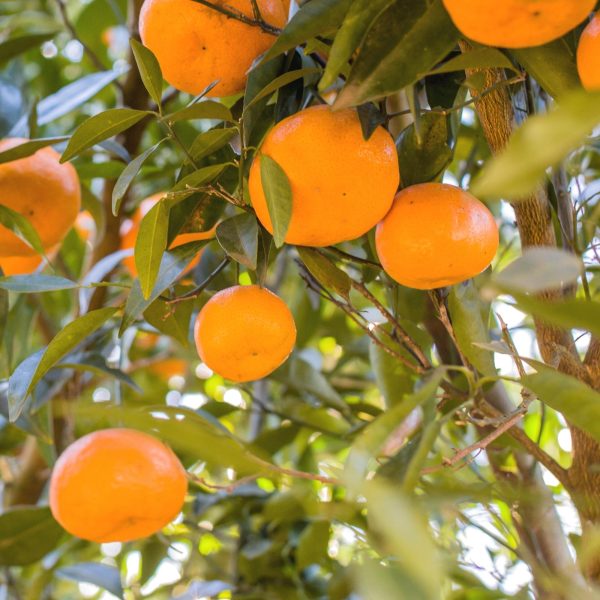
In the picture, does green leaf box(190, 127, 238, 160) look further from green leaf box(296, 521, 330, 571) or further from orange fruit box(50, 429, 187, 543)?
green leaf box(296, 521, 330, 571)

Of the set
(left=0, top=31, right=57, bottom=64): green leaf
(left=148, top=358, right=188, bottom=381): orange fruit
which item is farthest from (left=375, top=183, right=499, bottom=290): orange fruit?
(left=148, top=358, right=188, bottom=381): orange fruit

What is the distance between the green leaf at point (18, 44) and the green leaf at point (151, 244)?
0.67 m

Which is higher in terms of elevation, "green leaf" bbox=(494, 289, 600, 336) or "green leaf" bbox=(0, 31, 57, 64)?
"green leaf" bbox=(494, 289, 600, 336)

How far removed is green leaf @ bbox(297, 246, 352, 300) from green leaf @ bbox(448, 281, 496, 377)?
0.09 metres

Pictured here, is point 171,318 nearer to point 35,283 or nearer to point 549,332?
point 35,283

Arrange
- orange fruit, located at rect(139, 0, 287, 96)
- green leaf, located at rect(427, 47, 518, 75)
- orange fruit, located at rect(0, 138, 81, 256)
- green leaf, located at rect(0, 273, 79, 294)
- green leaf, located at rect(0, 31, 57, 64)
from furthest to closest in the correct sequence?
green leaf, located at rect(0, 31, 57, 64) < orange fruit, located at rect(0, 138, 81, 256) < green leaf, located at rect(0, 273, 79, 294) < orange fruit, located at rect(139, 0, 287, 96) < green leaf, located at rect(427, 47, 518, 75)

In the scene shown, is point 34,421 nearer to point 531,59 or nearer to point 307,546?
point 307,546

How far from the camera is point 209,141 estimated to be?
611mm

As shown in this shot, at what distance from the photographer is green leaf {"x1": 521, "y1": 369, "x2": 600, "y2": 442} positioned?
0.43 metres

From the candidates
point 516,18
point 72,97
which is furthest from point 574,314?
point 72,97

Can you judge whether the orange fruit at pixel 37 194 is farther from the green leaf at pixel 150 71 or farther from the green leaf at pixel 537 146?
the green leaf at pixel 537 146

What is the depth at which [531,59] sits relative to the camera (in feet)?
1.70

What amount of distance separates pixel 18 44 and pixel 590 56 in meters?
0.90

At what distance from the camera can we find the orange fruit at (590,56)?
0.46m
